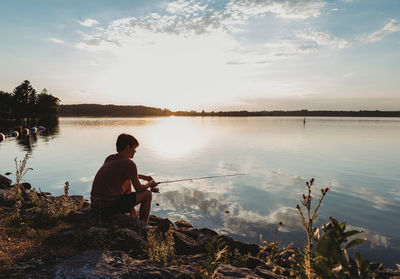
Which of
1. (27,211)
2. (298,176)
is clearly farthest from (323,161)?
(27,211)

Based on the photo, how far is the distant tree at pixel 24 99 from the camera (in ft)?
322

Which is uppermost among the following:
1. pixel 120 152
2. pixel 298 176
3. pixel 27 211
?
pixel 120 152

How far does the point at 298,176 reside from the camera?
55.6 ft

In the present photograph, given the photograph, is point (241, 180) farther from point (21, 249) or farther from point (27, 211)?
point (21, 249)

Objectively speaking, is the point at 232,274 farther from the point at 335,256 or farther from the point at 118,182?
the point at 118,182

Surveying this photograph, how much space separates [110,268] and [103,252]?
57 centimetres

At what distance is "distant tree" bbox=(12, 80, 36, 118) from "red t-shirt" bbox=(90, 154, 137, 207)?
379ft

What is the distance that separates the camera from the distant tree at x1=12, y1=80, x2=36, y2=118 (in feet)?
322

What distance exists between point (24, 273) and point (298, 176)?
16.0 metres

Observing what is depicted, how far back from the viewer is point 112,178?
20.6ft

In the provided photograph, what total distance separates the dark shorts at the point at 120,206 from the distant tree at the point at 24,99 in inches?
4547

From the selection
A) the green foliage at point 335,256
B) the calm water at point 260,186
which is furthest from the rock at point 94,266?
the calm water at point 260,186

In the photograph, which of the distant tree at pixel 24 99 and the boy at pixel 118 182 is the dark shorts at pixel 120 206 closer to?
the boy at pixel 118 182

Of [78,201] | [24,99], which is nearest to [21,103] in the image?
[24,99]
